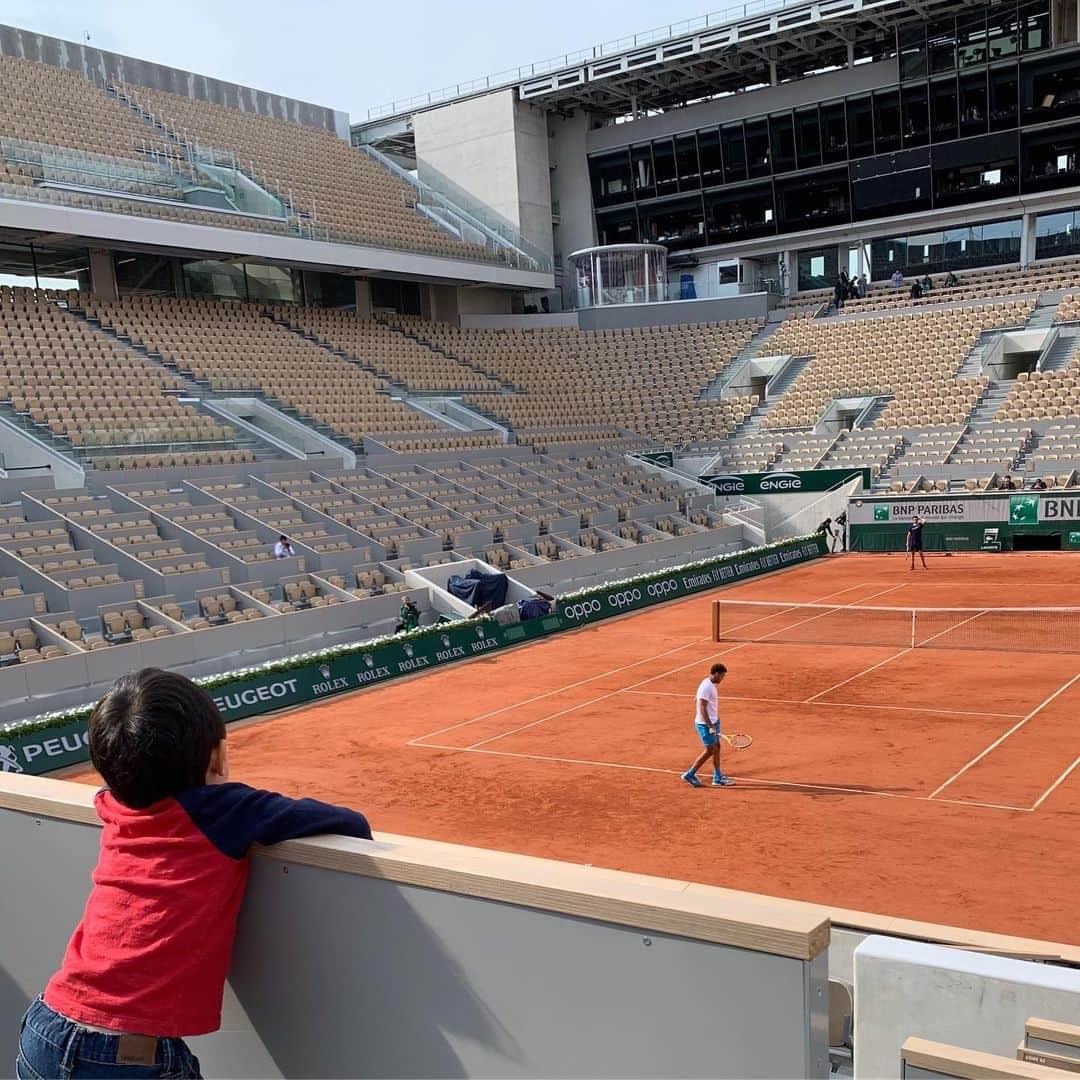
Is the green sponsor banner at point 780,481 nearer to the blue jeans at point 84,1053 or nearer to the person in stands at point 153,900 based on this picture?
the person in stands at point 153,900

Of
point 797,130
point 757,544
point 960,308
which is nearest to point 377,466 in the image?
point 757,544

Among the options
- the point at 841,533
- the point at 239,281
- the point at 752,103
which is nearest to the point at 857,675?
the point at 841,533

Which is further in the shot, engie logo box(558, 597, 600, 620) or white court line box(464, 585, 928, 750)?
engie logo box(558, 597, 600, 620)

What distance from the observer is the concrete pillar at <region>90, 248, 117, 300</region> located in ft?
133

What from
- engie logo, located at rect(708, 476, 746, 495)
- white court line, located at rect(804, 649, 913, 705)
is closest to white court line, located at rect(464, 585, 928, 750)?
white court line, located at rect(804, 649, 913, 705)

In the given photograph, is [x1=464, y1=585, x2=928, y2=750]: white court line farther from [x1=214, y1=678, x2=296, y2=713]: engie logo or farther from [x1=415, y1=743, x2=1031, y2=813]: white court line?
[x1=214, y1=678, x2=296, y2=713]: engie logo

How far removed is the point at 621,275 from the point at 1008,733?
1738 inches

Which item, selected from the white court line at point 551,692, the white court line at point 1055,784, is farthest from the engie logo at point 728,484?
the white court line at point 1055,784

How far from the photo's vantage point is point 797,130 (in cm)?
5378

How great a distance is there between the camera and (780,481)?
40656mm

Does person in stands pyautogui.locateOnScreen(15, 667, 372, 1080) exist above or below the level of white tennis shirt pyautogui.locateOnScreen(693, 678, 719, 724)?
above

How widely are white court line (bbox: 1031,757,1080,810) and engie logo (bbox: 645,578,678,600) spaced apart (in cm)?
1655

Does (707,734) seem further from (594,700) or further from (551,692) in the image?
(551,692)

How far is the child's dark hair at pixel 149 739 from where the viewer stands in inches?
117
